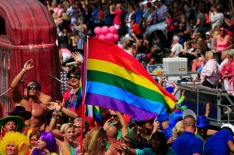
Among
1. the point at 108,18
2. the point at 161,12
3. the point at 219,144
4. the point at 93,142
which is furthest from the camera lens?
the point at 108,18

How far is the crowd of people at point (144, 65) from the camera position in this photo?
34.8ft

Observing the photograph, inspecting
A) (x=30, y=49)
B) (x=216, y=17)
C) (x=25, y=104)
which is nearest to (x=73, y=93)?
(x=25, y=104)

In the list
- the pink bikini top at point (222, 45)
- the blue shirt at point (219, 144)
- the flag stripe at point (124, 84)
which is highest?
the pink bikini top at point (222, 45)

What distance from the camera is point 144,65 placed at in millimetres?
22094

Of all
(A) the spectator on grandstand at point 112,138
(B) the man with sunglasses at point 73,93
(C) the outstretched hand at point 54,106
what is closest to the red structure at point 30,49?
(B) the man with sunglasses at point 73,93

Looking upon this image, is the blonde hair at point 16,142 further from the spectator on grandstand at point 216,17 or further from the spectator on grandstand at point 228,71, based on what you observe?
the spectator on grandstand at point 216,17

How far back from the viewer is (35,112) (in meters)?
12.9

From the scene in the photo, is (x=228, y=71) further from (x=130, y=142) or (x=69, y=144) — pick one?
(x=130, y=142)

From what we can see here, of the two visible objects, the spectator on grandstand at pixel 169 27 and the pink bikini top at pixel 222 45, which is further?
the spectator on grandstand at pixel 169 27

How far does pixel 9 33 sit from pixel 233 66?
4.24 m

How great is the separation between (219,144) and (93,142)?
2.48 metres

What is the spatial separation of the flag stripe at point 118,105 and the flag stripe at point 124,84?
0.18 meters

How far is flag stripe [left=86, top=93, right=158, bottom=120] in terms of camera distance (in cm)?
1079

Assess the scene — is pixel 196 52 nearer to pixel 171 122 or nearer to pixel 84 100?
pixel 171 122
